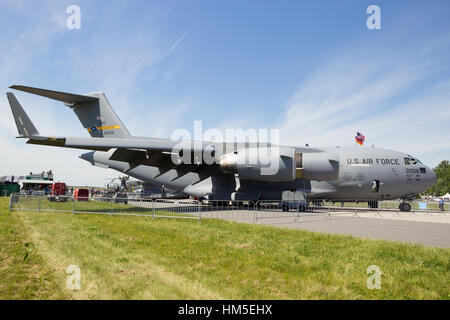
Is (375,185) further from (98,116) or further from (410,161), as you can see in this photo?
(98,116)

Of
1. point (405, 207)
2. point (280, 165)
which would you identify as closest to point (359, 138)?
point (405, 207)

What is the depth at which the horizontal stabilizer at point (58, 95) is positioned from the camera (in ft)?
44.0

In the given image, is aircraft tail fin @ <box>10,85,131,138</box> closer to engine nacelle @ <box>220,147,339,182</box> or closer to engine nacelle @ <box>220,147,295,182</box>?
engine nacelle @ <box>220,147,339,182</box>

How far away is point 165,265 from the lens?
14.4 ft

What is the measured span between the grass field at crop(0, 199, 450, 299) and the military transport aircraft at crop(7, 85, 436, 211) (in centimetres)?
837

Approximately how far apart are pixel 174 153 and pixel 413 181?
16827 mm

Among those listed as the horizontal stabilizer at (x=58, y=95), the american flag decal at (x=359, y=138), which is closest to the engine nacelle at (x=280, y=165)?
the horizontal stabilizer at (x=58, y=95)

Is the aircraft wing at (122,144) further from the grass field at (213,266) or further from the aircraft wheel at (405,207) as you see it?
the aircraft wheel at (405,207)

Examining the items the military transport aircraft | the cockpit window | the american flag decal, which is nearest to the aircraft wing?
the military transport aircraft

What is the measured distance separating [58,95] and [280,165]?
14518 millimetres

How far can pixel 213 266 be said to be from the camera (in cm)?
445

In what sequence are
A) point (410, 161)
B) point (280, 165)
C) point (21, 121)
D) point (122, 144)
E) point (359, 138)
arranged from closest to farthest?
point (21, 121) → point (122, 144) → point (280, 165) → point (410, 161) → point (359, 138)

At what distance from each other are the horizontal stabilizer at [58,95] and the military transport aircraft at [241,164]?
0.20 feet

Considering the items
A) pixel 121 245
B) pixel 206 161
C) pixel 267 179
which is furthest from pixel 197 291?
pixel 206 161
